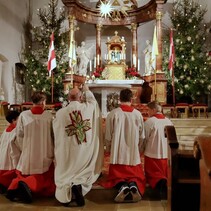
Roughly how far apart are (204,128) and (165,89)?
428 cm

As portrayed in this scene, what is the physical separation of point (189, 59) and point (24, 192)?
9.91 meters

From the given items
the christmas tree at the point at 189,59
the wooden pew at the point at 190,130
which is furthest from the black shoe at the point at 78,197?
the christmas tree at the point at 189,59

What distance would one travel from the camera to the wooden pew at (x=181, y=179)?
3379mm

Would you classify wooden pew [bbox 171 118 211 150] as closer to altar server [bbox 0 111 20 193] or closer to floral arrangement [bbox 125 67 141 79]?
altar server [bbox 0 111 20 193]

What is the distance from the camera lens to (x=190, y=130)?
330 inches

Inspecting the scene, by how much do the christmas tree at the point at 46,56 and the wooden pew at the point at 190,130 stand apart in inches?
243

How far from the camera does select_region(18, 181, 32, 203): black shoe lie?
4414 mm

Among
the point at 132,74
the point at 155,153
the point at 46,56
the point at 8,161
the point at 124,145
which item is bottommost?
the point at 8,161

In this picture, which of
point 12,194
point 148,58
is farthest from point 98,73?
point 12,194

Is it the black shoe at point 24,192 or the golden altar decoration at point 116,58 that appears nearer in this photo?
the black shoe at point 24,192

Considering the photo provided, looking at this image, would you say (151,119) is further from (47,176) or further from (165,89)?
(165,89)

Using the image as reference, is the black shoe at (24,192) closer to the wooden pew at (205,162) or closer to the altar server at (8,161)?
the altar server at (8,161)

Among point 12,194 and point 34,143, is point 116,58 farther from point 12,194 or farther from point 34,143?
point 12,194

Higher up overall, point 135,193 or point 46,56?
point 46,56
